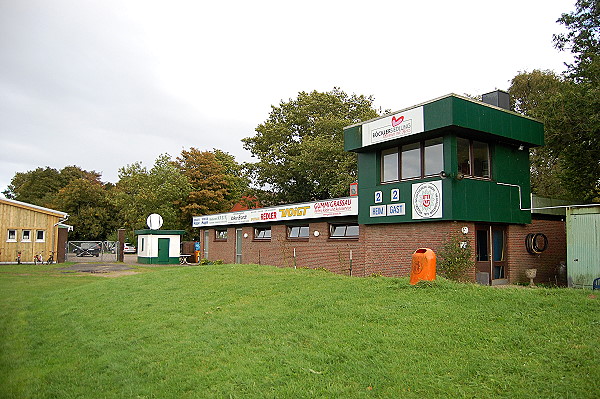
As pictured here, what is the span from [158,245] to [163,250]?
0.49m

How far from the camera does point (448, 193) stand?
14.9m

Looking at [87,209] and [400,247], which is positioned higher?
[87,209]

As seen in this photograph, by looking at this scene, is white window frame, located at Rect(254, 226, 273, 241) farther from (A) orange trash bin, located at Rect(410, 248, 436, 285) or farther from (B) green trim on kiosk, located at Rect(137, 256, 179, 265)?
(A) orange trash bin, located at Rect(410, 248, 436, 285)

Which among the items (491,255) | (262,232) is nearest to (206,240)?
(262,232)

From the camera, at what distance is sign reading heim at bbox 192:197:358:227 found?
19344 millimetres

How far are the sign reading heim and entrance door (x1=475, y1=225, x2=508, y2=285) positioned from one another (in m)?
4.77

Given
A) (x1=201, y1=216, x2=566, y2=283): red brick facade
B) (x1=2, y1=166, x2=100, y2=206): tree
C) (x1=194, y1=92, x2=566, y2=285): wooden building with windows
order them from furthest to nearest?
(x1=2, y1=166, x2=100, y2=206): tree
(x1=201, y1=216, x2=566, y2=283): red brick facade
(x1=194, y1=92, x2=566, y2=285): wooden building with windows

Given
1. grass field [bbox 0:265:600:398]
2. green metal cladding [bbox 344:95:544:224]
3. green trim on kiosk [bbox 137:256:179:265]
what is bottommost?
green trim on kiosk [bbox 137:256:179:265]

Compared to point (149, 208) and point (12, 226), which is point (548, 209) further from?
point (149, 208)

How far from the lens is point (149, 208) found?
45.0 meters

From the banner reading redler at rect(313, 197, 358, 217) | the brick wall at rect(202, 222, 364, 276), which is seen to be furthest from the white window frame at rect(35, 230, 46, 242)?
the banner reading redler at rect(313, 197, 358, 217)

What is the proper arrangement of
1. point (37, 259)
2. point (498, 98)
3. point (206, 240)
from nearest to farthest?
point (498, 98)
point (37, 259)
point (206, 240)

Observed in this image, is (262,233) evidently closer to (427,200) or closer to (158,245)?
(158,245)

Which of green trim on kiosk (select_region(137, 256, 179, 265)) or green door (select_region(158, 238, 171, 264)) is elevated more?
green door (select_region(158, 238, 171, 264))
